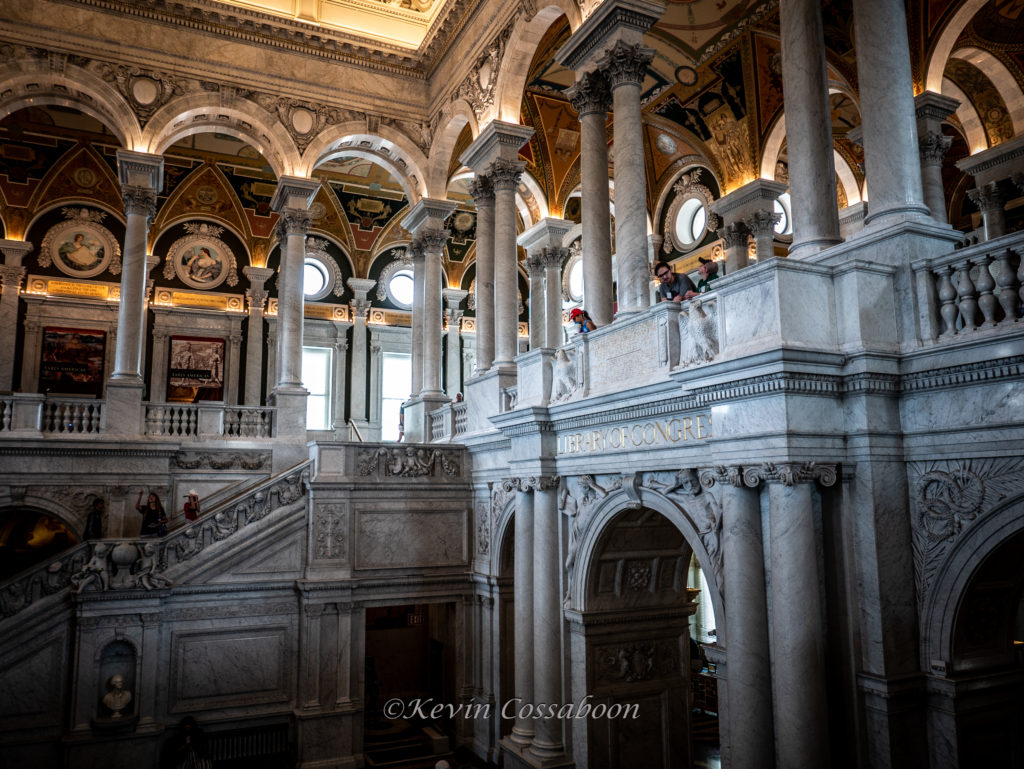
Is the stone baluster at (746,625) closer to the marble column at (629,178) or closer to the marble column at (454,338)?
the marble column at (629,178)

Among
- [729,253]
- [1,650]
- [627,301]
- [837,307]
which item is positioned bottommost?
[1,650]

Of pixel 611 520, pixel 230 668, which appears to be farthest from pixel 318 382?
pixel 611 520

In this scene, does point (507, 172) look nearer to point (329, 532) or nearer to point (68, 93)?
point (329, 532)

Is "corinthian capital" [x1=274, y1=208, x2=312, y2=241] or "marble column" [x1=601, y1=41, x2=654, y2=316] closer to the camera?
"marble column" [x1=601, y1=41, x2=654, y2=316]

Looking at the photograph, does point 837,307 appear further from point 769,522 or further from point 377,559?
point 377,559

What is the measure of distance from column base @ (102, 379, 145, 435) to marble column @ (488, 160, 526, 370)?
734cm

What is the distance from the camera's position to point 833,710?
23.0 ft

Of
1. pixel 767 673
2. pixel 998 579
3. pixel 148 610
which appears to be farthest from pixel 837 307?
pixel 148 610

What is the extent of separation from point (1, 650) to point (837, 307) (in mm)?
12835

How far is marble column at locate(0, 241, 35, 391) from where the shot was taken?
2105 centimetres

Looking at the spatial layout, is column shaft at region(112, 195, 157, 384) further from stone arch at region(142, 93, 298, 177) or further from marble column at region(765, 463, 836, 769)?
marble column at region(765, 463, 836, 769)

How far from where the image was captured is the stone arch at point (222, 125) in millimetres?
16844

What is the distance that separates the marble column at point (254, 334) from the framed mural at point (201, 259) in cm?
57

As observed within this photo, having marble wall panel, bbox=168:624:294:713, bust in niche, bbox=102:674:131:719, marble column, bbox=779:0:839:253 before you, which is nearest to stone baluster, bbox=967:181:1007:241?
marble column, bbox=779:0:839:253
